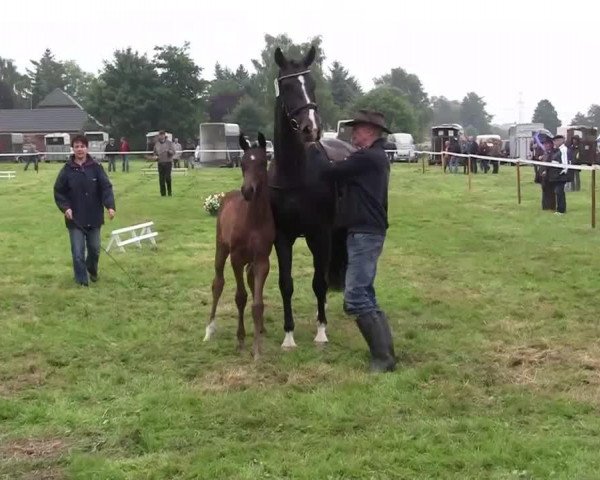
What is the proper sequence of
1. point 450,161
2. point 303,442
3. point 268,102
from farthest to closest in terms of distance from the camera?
point 268,102
point 450,161
point 303,442

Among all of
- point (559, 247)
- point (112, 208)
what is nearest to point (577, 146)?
point (559, 247)

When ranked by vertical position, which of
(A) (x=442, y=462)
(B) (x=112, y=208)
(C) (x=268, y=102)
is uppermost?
(C) (x=268, y=102)

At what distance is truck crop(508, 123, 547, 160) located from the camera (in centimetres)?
4025

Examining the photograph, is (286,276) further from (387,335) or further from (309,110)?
(309,110)

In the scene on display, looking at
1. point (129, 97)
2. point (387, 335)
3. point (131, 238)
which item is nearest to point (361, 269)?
point (387, 335)

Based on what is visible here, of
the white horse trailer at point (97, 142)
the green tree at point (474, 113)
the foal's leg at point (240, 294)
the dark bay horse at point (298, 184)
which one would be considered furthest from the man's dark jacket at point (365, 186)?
the green tree at point (474, 113)

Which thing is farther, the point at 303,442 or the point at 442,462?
the point at 303,442

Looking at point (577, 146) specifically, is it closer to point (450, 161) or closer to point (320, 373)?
point (450, 161)

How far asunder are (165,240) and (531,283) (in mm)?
6675

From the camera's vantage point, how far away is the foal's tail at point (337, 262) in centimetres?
731

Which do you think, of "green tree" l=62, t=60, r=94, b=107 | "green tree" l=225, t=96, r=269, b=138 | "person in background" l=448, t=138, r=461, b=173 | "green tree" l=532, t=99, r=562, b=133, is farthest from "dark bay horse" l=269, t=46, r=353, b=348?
"green tree" l=532, t=99, r=562, b=133

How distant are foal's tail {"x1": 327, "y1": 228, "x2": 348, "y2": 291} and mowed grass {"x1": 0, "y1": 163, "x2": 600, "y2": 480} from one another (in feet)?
1.31

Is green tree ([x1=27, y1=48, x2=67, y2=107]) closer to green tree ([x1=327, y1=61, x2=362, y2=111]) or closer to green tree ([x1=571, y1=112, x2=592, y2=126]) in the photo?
green tree ([x1=327, y1=61, x2=362, y2=111])

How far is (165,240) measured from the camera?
43.9ft
